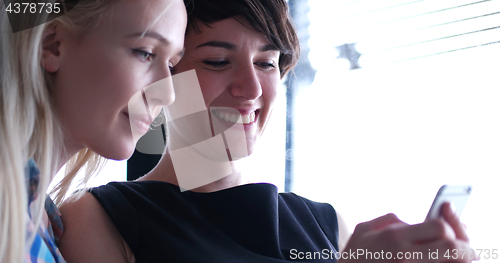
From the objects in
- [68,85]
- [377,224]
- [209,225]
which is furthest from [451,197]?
[68,85]

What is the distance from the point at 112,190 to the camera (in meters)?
0.87

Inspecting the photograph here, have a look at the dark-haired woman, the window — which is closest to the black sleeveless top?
the dark-haired woman

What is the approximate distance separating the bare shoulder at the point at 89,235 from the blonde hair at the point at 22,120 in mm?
164

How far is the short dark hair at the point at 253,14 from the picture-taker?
91 centimetres

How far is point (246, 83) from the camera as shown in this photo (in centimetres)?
92

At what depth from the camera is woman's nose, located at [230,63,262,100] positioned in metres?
0.92

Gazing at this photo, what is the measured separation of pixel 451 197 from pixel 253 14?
0.55 m

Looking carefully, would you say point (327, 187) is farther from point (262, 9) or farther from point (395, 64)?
point (262, 9)

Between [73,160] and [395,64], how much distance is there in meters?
0.93

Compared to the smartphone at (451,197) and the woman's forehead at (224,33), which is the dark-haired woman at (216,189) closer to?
the woman's forehead at (224,33)

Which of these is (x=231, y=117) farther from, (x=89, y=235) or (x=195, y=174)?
(x=89, y=235)

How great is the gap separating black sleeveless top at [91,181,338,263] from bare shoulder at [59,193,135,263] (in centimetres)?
2

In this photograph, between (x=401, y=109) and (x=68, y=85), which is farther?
Result: (x=401, y=109)

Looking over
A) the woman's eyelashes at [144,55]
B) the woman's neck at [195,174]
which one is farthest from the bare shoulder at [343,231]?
the woman's eyelashes at [144,55]
